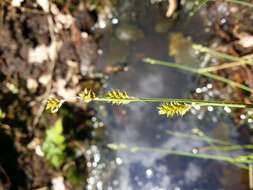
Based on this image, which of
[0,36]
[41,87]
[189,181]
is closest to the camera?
[0,36]

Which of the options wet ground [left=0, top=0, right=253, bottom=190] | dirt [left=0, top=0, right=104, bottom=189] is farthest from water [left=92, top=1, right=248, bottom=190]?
dirt [left=0, top=0, right=104, bottom=189]

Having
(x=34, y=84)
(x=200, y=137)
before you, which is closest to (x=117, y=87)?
(x=34, y=84)

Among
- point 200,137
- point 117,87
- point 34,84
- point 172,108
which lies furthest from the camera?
point 117,87

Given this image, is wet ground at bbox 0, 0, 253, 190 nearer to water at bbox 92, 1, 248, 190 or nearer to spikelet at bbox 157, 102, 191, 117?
water at bbox 92, 1, 248, 190

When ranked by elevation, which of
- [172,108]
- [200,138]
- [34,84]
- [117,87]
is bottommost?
[172,108]

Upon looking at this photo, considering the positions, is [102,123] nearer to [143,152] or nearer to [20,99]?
[143,152]

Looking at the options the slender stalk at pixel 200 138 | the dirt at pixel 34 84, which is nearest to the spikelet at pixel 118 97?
the dirt at pixel 34 84

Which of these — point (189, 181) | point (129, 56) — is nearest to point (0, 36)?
point (129, 56)

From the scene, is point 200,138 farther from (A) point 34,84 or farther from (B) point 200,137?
(A) point 34,84

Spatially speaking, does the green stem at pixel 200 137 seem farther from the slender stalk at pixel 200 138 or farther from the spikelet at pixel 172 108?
the spikelet at pixel 172 108
